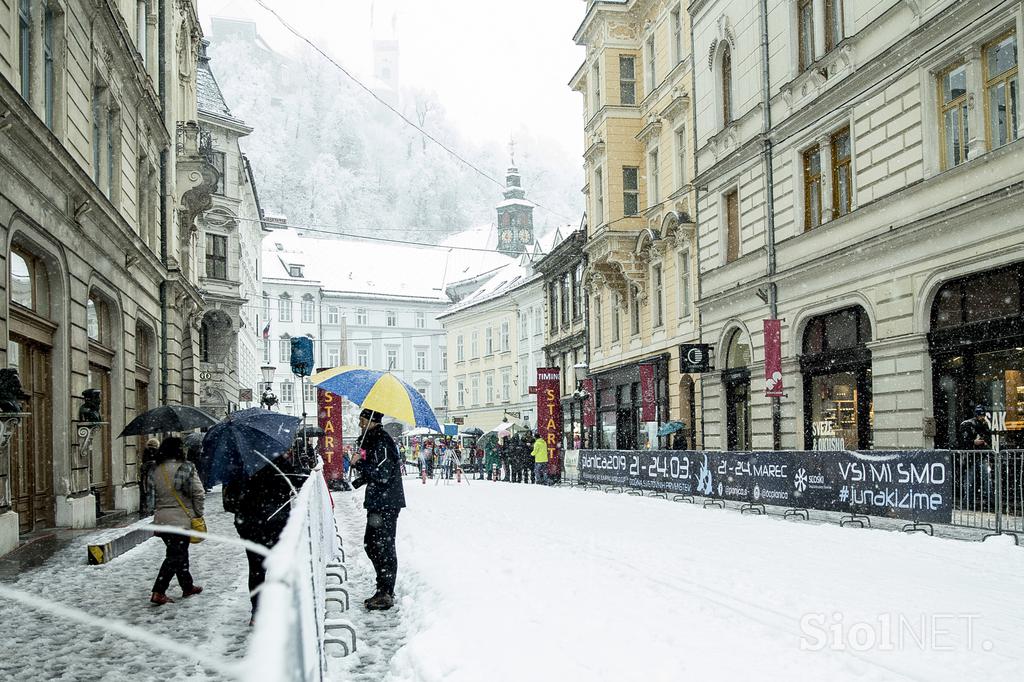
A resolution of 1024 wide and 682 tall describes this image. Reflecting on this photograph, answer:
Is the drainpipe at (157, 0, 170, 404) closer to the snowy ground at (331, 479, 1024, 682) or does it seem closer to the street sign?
the snowy ground at (331, 479, 1024, 682)

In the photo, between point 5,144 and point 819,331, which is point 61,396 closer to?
point 5,144

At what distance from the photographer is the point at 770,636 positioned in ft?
23.4

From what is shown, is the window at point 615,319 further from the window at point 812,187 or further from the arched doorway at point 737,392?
the window at point 812,187

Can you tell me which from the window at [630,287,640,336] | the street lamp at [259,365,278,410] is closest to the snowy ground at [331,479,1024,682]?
the street lamp at [259,365,278,410]

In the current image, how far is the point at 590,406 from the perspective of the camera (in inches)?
1580

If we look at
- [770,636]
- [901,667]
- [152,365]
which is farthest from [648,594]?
[152,365]

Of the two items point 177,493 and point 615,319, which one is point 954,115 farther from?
point 615,319

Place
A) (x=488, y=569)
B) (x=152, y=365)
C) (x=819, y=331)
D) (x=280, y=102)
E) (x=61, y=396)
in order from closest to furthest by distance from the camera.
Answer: (x=488, y=569) → (x=61, y=396) → (x=819, y=331) → (x=152, y=365) → (x=280, y=102)

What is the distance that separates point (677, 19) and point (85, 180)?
22712 millimetres

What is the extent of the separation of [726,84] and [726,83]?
36mm

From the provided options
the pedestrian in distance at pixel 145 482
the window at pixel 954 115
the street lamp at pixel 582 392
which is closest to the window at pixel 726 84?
the window at pixel 954 115

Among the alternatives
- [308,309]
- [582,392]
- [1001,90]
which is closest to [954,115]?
[1001,90]

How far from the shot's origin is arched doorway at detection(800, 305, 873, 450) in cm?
2047

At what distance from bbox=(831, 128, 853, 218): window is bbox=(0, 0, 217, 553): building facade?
15.1 m
